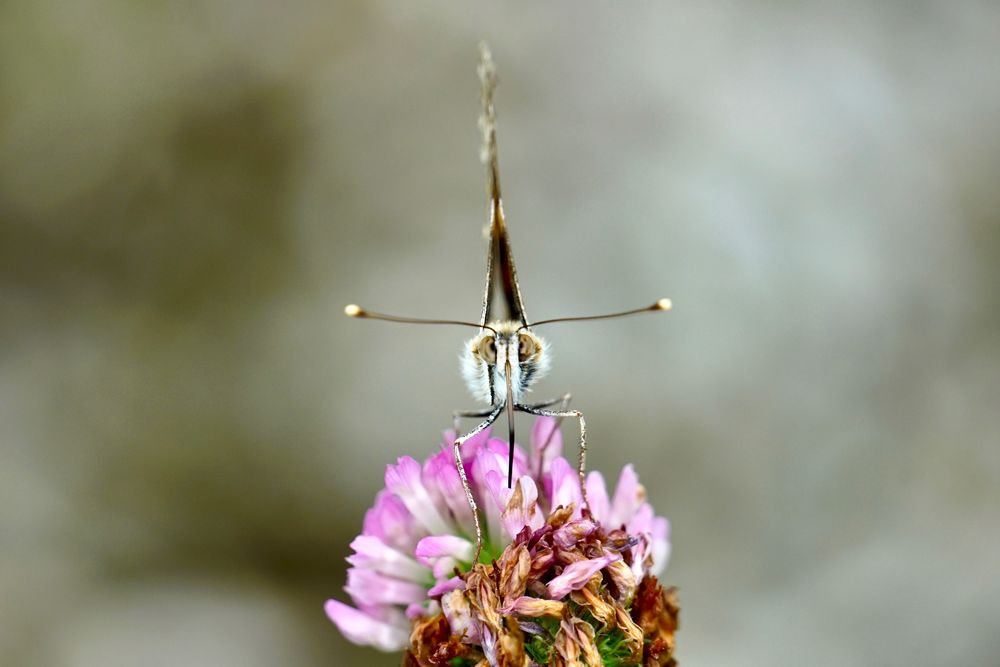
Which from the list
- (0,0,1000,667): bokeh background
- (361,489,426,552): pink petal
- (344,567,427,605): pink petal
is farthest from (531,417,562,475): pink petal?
(0,0,1000,667): bokeh background

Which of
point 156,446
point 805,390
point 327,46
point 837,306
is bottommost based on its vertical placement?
point 156,446

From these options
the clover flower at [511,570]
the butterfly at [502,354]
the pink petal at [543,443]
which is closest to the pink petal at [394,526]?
the clover flower at [511,570]

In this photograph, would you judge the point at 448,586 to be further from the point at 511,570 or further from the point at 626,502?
the point at 626,502

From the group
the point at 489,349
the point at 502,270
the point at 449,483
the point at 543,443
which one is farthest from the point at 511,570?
the point at 502,270

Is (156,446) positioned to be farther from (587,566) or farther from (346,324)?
(587,566)

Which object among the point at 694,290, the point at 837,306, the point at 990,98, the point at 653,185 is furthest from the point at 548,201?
the point at 990,98

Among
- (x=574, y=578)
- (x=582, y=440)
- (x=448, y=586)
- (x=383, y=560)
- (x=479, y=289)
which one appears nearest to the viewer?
(x=574, y=578)
